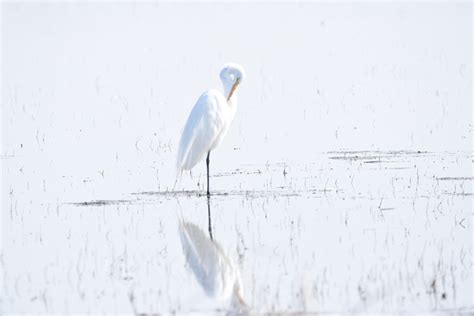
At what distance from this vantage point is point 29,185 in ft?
41.9

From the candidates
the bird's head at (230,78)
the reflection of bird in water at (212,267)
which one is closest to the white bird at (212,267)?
the reflection of bird in water at (212,267)

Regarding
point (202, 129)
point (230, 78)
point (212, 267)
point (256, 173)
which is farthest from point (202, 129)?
point (212, 267)

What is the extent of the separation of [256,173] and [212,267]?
4165 mm

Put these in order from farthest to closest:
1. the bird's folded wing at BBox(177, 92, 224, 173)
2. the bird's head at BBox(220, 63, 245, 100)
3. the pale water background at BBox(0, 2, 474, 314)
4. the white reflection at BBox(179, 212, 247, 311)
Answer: the bird's head at BBox(220, 63, 245, 100) < the bird's folded wing at BBox(177, 92, 224, 173) < the pale water background at BBox(0, 2, 474, 314) < the white reflection at BBox(179, 212, 247, 311)

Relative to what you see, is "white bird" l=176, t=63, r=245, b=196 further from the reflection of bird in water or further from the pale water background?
the reflection of bird in water

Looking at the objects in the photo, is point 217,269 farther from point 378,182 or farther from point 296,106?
point 296,106

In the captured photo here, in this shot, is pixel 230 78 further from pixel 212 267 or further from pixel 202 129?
pixel 212 267

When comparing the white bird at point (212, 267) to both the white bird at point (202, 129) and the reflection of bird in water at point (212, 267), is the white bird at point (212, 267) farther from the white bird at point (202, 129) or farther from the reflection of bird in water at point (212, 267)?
the white bird at point (202, 129)

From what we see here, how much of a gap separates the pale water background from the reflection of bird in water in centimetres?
10

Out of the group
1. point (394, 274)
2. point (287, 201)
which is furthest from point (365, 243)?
point (287, 201)

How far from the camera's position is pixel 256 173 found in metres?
13.0

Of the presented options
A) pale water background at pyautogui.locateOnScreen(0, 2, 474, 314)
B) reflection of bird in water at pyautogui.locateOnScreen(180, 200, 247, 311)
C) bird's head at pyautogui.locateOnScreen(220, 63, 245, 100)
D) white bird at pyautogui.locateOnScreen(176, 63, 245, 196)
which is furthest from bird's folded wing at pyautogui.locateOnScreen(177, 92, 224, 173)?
reflection of bird in water at pyautogui.locateOnScreen(180, 200, 247, 311)

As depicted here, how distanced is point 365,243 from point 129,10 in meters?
26.9

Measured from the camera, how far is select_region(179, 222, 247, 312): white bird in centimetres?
813
